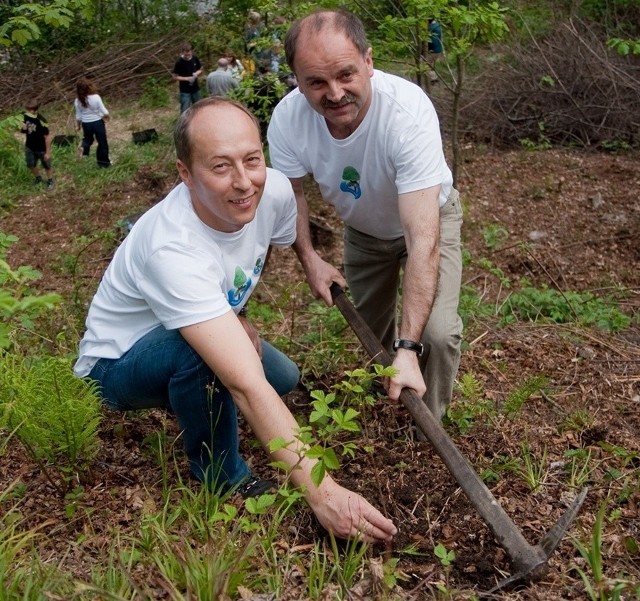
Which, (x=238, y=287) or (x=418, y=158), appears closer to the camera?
(x=238, y=287)

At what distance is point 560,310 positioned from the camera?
19.3 ft

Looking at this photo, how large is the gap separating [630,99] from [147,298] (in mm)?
9626

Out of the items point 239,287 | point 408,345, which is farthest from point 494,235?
point 239,287

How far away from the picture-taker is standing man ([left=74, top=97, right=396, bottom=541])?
264 cm

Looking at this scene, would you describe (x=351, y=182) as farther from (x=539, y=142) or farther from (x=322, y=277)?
(x=539, y=142)

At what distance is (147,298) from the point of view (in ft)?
9.21

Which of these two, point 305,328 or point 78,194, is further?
point 78,194

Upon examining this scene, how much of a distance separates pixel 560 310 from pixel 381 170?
2.95 meters

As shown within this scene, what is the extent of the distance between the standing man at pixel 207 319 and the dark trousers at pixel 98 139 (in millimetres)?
8978

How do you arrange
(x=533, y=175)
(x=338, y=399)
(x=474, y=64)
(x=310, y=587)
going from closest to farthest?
(x=310, y=587) → (x=338, y=399) → (x=533, y=175) → (x=474, y=64)

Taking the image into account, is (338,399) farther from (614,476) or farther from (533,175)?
(533,175)

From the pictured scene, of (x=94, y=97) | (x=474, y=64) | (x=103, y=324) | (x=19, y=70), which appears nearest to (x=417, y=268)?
(x=103, y=324)

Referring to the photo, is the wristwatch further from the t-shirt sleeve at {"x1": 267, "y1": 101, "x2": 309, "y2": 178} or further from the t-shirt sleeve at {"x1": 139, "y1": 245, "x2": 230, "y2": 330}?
the t-shirt sleeve at {"x1": 267, "y1": 101, "x2": 309, "y2": 178}

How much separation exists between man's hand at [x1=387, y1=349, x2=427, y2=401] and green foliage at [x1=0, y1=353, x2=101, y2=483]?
1.13 m
